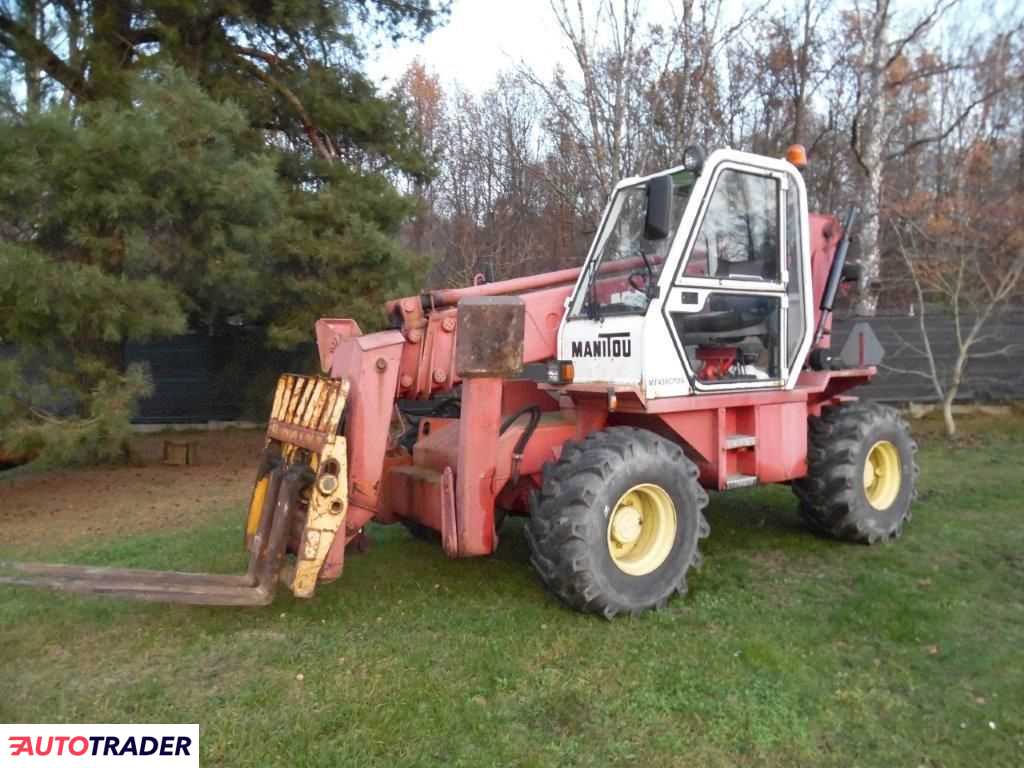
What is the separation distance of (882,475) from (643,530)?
2560 millimetres

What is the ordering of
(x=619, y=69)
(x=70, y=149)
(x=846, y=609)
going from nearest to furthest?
(x=846, y=609) < (x=70, y=149) < (x=619, y=69)

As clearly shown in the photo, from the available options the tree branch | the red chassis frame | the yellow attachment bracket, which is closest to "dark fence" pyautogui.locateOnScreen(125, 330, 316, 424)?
the tree branch

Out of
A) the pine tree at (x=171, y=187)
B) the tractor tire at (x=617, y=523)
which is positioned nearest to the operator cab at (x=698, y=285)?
the tractor tire at (x=617, y=523)

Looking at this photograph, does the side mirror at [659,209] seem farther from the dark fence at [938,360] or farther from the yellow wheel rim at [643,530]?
the dark fence at [938,360]

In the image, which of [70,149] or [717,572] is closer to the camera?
[717,572]

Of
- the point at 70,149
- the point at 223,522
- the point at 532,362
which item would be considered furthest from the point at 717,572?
the point at 70,149

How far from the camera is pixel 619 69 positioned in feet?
40.0

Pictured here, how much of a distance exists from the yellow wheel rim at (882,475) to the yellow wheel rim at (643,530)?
2.26m

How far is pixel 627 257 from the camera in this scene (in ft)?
17.8

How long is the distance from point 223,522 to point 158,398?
21.7ft

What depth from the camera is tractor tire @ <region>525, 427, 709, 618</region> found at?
432 centimetres

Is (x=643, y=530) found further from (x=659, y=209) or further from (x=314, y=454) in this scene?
(x=314, y=454)

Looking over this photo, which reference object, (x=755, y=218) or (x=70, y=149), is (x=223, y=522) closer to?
(x=70, y=149)

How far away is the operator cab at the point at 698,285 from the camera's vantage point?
4852 mm
